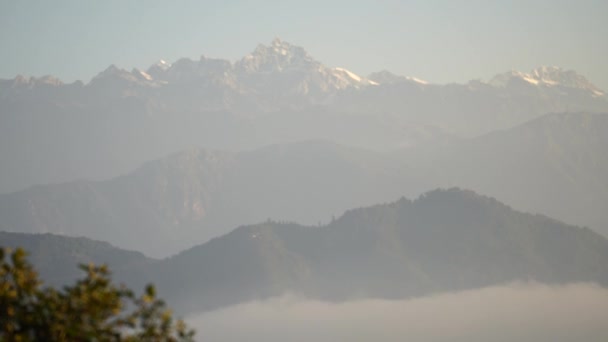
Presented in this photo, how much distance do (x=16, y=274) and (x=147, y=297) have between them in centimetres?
762

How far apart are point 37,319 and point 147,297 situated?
6.50 metres

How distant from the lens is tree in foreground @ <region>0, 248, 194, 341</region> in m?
57.9

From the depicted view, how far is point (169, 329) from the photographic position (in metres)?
60.2

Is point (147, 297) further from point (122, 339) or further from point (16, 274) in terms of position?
point (16, 274)

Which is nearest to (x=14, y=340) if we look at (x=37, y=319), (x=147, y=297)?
(x=37, y=319)

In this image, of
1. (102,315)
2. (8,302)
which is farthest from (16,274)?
(102,315)

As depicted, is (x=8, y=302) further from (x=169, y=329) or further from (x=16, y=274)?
(x=169, y=329)

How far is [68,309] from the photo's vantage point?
2306 inches

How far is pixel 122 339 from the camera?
194 ft

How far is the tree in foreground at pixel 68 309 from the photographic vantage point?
57906mm

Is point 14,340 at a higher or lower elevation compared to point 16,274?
lower

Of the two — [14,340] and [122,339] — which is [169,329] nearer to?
[122,339]

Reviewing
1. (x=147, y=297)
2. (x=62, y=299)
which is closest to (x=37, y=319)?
(x=62, y=299)

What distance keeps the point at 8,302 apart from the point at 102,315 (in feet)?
16.4
